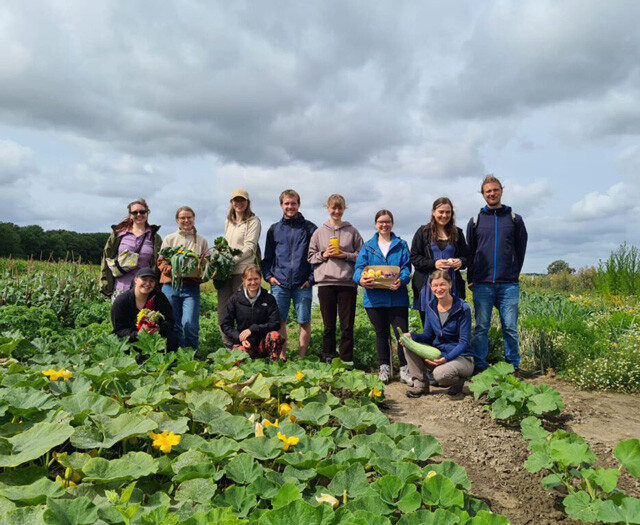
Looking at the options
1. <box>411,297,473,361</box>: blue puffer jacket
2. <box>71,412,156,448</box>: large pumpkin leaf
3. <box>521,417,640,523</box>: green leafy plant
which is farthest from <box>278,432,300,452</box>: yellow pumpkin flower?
<box>411,297,473,361</box>: blue puffer jacket

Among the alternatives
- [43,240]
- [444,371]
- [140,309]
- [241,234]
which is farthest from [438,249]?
[43,240]

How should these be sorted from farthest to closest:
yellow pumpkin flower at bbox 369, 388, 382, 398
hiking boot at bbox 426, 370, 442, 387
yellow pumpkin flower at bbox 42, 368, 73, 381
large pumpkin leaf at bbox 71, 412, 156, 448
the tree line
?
1. the tree line
2. hiking boot at bbox 426, 370, 442, 387
3. yellow pumpkin flower at bbox 369, 388, 382, 398
4. yellow pumpkin flower at bbox 42, 368, 73, 381
5. large pumpkin leaf at bbox 71, 412, 156, 448

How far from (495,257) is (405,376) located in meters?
1.55

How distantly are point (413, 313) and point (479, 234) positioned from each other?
3.22 m

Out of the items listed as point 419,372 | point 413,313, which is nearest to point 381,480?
point 419,372

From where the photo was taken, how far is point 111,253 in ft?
18.4

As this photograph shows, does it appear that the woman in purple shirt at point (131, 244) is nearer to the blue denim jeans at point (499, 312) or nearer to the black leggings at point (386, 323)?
the black leggings at point (386, 323)

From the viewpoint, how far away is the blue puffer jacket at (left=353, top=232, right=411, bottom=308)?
5133 mm

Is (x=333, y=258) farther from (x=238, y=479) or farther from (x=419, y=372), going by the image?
(x=238, y=479)

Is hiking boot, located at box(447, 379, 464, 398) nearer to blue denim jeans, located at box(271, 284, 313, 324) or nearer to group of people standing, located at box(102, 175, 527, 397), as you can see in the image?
group of people standing, located at box(102, 175, 527, 397)

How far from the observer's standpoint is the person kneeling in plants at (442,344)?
15.0 feet

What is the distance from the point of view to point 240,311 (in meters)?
5.32

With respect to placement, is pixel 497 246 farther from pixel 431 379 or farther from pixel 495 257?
pixel 431 379

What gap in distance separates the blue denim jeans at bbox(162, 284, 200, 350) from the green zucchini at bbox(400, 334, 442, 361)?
227 cm
